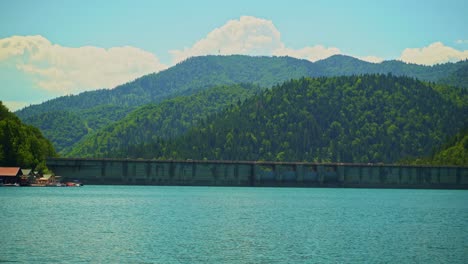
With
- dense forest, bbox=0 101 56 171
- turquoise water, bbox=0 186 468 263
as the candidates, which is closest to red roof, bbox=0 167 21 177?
dense forest, bbox=0 101 56 171

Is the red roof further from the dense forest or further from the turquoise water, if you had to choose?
the turquoise water

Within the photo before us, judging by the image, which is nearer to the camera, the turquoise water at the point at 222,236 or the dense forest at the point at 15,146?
the turquoise water at the point at 222,236

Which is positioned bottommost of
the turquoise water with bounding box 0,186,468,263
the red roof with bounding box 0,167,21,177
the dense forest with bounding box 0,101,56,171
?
the turquoise water with bounding box 0,186,468,263

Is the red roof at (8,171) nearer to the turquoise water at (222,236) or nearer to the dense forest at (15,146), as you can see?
the dense forest at (15,146)

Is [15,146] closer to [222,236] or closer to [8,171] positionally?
[8,171]

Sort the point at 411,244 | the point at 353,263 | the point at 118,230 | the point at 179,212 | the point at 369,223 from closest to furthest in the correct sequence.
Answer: the point at 353,263 < the point at 411,244 < the point at 118,230 < the point at 369,223 < the point at 179,212

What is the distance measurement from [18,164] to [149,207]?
7461 cm

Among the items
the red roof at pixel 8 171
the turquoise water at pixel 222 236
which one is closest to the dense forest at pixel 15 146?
the red roof at pixel 8 171

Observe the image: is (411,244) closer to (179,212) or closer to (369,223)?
(369,223)

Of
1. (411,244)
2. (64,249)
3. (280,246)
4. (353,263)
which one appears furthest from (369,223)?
(64,249)

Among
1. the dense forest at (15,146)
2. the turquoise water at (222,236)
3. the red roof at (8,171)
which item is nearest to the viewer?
the turquoise water at (222,236)

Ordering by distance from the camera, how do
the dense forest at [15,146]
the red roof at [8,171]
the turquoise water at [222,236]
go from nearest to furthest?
the turquoise water at [222,236]
the red roof at [8,171]
the dense forest at [15,146]

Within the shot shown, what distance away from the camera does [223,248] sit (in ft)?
214

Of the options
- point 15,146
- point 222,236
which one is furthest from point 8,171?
point 222,236
